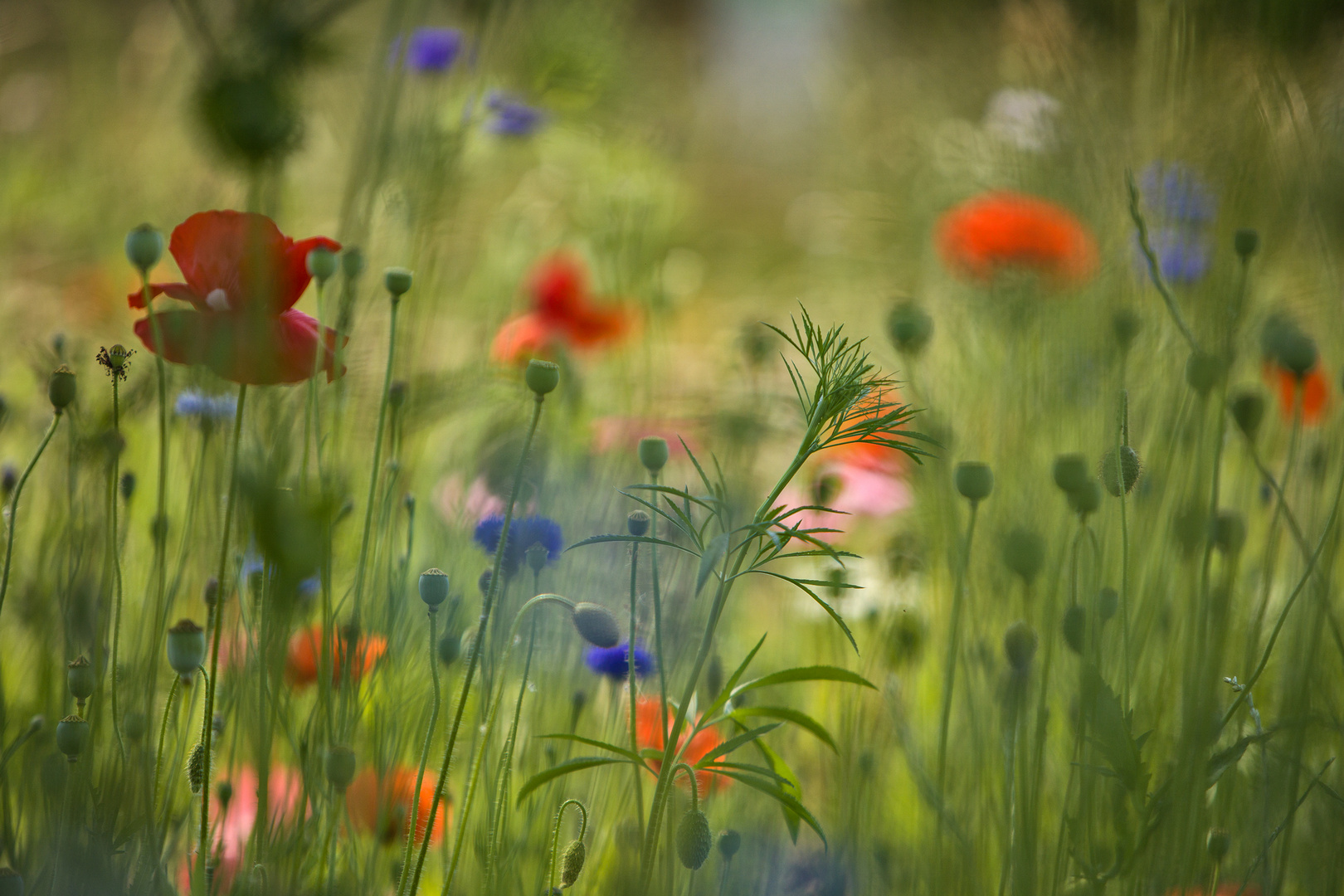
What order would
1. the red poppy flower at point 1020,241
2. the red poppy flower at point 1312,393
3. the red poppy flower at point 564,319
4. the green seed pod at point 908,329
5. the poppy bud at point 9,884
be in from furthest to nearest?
the red poppy flower at point 564,319 → the red poppy flower at point 1020,241 → the red poppy flower at point 1312,393 → the green seed pod at point 908,329 → the poppy bud at point 9,884

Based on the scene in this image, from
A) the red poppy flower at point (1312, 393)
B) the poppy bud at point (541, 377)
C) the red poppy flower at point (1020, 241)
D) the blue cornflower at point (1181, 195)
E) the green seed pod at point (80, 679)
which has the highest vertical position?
the red poppy flower at point (1020, 241)

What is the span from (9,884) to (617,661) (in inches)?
12.1

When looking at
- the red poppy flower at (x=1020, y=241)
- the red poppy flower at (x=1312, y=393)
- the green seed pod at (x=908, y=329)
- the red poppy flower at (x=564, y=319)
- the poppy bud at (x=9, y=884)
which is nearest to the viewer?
the poppy bud at (x=9, y=884)

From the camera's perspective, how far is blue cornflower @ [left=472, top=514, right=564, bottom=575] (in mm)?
513

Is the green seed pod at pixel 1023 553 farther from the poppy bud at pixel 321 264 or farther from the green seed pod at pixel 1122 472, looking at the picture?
the poppy bud at pixel 321 264

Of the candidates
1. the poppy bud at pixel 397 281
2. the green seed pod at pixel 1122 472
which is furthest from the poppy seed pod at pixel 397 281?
the green seed pod at pixel 1122 472

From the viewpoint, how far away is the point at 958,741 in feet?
2.57

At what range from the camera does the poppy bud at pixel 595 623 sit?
1.39ft

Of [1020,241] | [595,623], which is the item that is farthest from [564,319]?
[595,623]

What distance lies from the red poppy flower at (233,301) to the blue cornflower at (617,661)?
9.0 inches

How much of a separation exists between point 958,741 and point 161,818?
54 cm

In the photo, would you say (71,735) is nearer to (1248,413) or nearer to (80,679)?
(80,679)

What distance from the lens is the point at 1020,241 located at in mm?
1141

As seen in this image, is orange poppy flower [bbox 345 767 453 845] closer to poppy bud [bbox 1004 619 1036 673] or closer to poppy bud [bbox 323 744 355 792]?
poppy bud [bbox 323 744 355 792]
